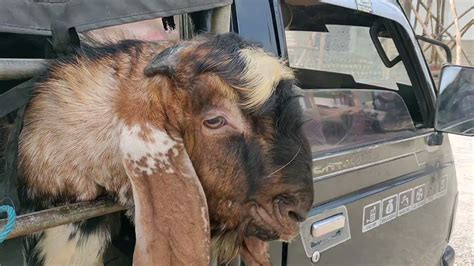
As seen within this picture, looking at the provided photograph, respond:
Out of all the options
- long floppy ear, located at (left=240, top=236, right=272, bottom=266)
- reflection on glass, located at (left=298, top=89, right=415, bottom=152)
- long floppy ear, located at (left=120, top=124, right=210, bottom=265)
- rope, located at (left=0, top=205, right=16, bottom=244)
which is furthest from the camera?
reflection on glass, located at (left=298, top=89, right=415, bottom=152)

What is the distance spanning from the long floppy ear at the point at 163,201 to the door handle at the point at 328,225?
902 millimetres

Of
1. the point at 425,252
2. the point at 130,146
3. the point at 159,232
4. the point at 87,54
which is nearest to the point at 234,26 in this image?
the point at 87,54

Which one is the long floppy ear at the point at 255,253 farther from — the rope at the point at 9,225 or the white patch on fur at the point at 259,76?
the rope at the point at 9,225

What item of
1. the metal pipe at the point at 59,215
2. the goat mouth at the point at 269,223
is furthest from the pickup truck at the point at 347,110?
the goat mouth at the point at 269,223

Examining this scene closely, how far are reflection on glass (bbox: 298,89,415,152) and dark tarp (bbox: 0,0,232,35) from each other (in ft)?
2.75

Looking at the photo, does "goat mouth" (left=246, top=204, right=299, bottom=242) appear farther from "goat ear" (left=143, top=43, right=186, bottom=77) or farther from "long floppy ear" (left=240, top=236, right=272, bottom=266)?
"goat ear" (left=143, top=43, right=186, bottom=77)

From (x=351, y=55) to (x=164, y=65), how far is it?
90.5 inches

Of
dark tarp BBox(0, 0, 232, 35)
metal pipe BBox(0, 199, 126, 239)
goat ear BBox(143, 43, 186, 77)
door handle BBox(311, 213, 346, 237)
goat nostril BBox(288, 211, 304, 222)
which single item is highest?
dark tarp BBox(0, 0, 232, 35)

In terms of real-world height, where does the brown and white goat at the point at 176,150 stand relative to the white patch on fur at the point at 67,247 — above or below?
above

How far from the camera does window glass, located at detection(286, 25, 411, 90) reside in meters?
3.37

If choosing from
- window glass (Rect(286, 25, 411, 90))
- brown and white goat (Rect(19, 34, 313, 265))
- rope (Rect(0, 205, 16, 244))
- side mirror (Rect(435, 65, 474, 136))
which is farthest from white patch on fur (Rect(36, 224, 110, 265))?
side mirror (Rect(435, 65, 474, 136))

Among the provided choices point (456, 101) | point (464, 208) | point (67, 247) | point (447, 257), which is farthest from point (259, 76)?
point (464, 208)

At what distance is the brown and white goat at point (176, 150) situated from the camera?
59.8 inches

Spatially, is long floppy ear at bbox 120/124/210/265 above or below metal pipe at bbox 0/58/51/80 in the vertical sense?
below
